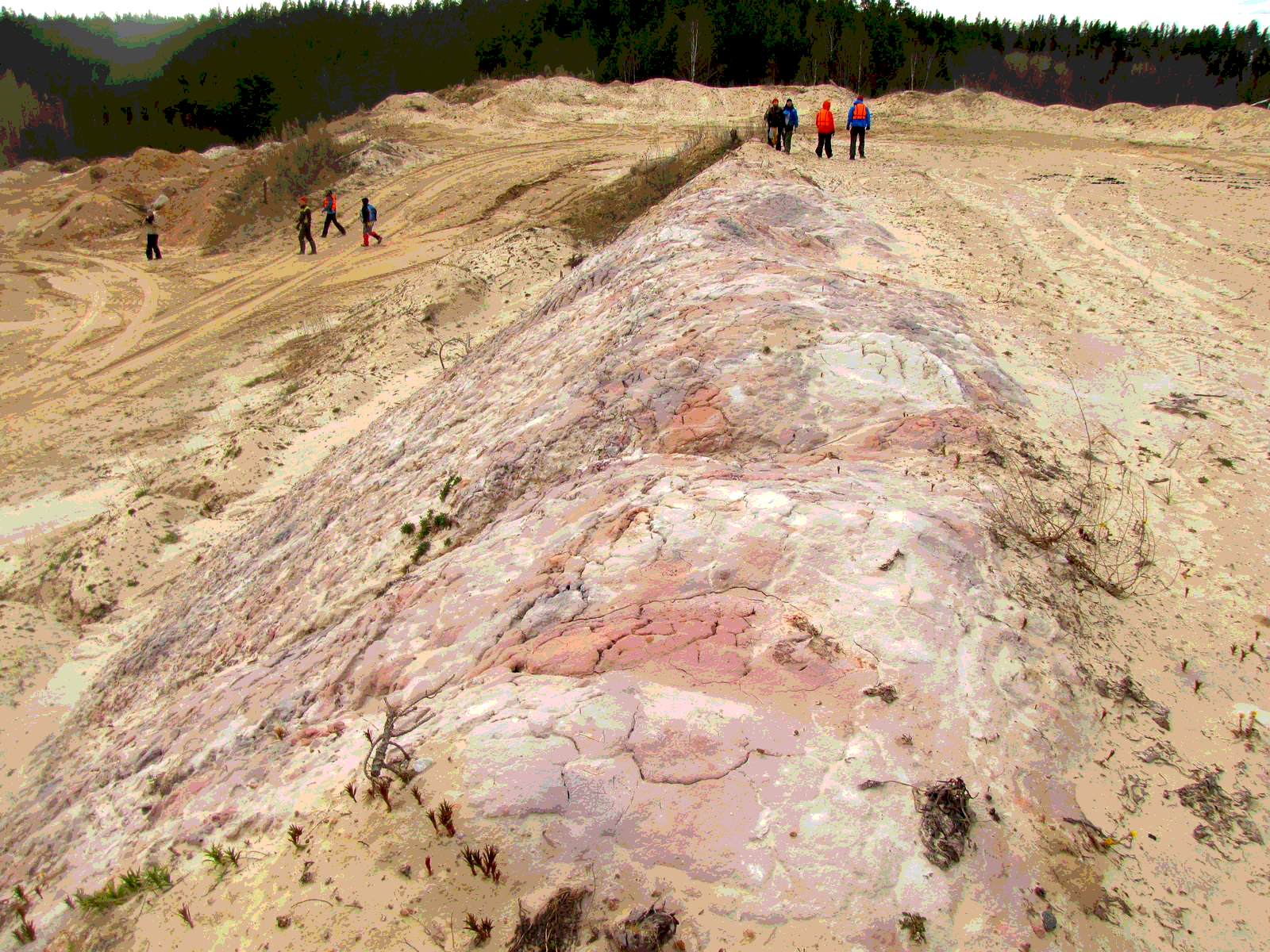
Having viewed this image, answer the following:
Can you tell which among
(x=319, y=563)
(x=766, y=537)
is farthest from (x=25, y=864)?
(x=766, y=537)

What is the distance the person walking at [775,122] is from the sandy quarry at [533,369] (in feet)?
2.18

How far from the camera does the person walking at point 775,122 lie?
16.4 meters

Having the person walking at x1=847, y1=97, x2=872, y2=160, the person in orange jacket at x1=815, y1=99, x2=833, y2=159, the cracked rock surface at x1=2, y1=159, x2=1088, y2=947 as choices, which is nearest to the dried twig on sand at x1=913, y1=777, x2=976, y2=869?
the cracked rock surface at x1=2, y1=159, x2=1088, y2=947

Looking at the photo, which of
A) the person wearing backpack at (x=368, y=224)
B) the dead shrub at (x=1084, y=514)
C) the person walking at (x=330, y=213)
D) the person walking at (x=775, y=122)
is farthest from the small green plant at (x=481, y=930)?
the person walking at (x=330, y=213)

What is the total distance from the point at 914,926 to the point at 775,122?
1697 centimetres

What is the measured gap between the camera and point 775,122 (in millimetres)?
16453

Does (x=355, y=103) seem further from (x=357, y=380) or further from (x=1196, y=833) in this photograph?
(x=1196, y=833)

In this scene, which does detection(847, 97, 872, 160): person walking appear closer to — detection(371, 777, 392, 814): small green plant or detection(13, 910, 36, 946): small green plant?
detection(371, 777, 392, 814): small green plant

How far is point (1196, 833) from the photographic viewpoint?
2.79 meters

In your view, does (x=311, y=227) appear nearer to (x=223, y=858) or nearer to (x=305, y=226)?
(x=305, y=226)

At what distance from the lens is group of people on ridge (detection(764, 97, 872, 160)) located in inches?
610

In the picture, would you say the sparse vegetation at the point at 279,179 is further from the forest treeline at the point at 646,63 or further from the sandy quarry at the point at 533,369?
the forest treeline at the point at 646,63

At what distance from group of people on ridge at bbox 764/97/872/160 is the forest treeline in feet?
47.3

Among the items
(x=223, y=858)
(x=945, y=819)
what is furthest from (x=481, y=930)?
(x=945, y=819)
